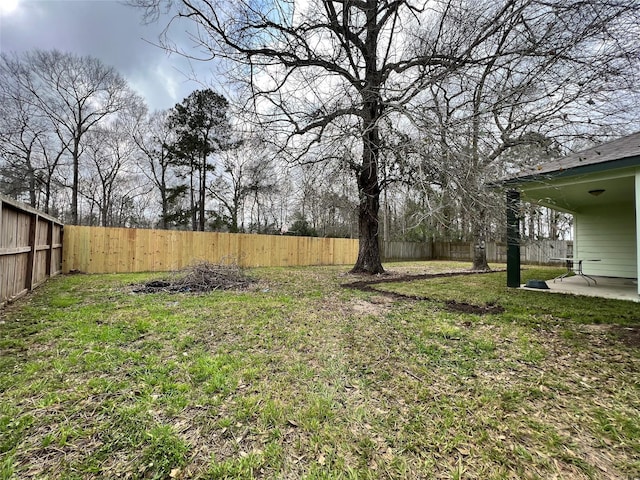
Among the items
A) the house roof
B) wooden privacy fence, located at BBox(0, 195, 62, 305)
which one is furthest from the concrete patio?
wooden privacy fence, located at BBox(0, 195, 62, 305)

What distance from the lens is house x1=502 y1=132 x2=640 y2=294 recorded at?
487cm

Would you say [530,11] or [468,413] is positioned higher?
[530,11]

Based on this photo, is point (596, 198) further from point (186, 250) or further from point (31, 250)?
point (31, 250)

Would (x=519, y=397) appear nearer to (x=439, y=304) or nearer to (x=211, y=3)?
(x=439, y=304)

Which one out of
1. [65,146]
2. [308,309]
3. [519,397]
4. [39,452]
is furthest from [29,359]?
[65,146]

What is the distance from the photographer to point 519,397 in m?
2.05

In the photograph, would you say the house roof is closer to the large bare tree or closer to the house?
the house

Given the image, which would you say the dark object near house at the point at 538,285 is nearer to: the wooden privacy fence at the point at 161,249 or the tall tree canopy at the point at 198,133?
the wooden privacy fence at the point at 161,249

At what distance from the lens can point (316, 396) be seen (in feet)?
6.80

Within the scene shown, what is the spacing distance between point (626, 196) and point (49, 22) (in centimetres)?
1452

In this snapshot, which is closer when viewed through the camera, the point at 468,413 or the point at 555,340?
the point at 468,413

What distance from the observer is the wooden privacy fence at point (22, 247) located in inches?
156

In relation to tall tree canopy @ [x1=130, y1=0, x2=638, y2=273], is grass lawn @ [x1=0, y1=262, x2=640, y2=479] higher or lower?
lower

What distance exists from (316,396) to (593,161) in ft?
19.8
